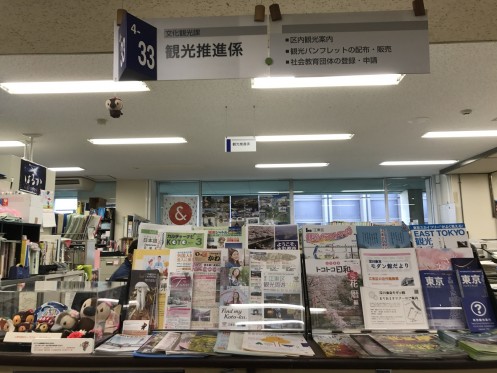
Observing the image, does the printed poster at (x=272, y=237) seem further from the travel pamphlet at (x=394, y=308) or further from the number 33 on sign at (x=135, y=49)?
the number 33 on sign at (x=135, y=49)

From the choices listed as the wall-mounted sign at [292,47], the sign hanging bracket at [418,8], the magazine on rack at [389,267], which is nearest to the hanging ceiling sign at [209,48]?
the wall-mounted sign at [292,47]

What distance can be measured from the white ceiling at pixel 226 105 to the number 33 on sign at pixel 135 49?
19.3 inches

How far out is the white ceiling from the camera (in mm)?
2443

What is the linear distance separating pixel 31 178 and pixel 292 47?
14.6ft

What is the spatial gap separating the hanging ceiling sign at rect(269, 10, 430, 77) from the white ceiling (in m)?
0.46

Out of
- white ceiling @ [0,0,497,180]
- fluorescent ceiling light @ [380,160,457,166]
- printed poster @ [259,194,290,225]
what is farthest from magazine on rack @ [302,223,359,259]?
printed poster @ [259,194,290,225]

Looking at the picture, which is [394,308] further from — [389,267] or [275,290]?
[275,290]

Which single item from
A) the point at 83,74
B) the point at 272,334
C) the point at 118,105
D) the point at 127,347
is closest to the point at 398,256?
the point at 272,334

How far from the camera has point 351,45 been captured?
199 cm

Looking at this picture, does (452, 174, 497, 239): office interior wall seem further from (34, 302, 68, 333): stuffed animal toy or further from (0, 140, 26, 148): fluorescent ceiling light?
(34, 302, 68, 333): stuffed animal toy

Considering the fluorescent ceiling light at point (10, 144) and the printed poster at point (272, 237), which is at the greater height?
the fluorescent ceiling light at point (10, 144)

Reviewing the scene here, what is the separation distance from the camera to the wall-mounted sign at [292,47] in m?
1.98

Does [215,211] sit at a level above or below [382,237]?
above

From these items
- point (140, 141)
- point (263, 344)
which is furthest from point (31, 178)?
point (263, 344)
